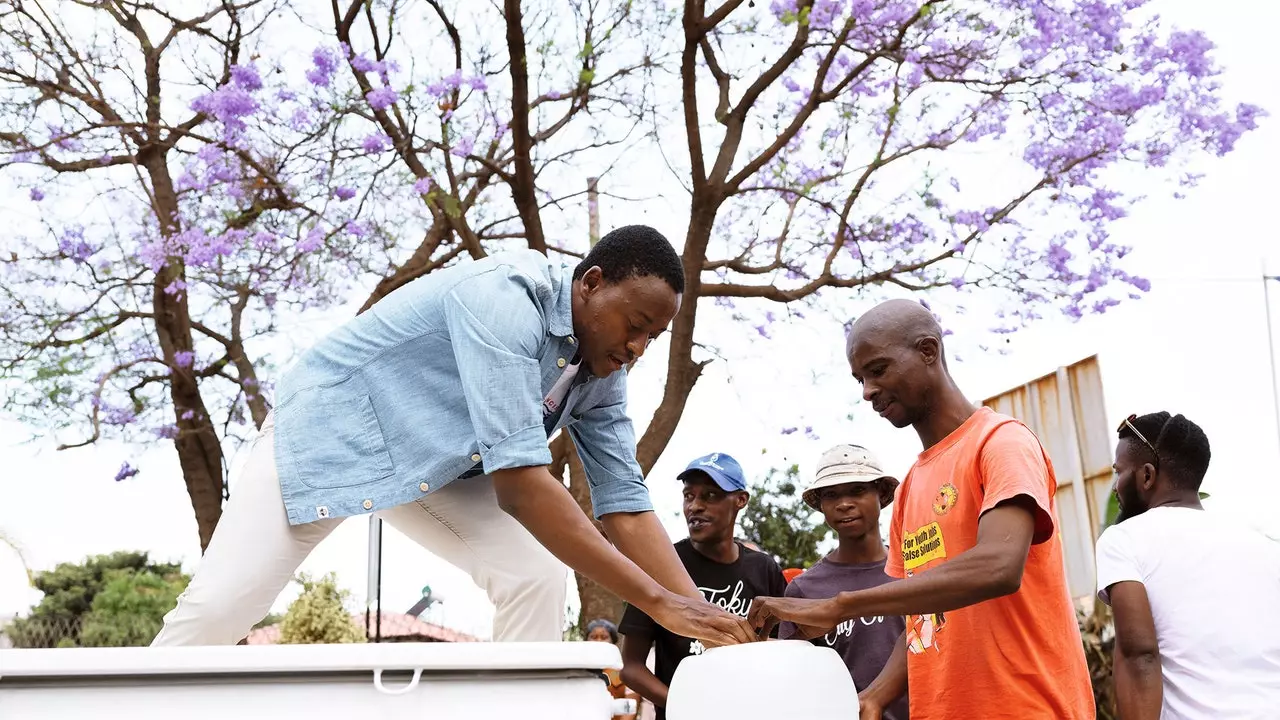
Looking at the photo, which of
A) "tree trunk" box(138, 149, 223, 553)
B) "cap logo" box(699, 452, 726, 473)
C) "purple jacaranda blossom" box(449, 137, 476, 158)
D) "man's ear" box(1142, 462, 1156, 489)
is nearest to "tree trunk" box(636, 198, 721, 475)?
"purple jacaranda blossom" box(449, 137, 476, 158)

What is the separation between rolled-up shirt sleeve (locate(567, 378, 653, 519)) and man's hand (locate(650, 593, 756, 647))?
0.80 meters

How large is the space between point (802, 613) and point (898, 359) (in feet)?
2.23

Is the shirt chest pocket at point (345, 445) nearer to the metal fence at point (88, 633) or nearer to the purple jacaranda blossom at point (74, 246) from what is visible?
the purple jacaranda blossom at point (74, 246)

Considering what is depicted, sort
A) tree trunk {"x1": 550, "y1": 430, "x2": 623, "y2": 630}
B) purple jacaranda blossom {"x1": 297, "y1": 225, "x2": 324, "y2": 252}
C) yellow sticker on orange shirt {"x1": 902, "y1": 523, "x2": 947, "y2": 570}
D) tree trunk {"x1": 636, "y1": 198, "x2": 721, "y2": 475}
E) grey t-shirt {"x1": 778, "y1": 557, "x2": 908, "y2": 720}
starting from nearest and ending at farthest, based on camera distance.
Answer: yellow sticker on orange shirt {"x1": 902, "y1": 523, "x2": 947, "y2": 570} < grey t-shirt {"x1": 778, "y1": 557, "x2": 908, "y2": 720} < tree trunk {"x1": 550, "y1": 430, "x2": 623, "y2": 630} < tree trunk {"x1": 636, "y1": 198, "x2": 721, "y2": 475} < purple jacaranda blossom {"x1": 297, "y1": 225, "x2": 324, "y2": 252}

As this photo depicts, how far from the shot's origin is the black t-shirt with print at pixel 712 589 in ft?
15.7

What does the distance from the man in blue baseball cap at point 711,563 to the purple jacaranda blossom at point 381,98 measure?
5.78 meters

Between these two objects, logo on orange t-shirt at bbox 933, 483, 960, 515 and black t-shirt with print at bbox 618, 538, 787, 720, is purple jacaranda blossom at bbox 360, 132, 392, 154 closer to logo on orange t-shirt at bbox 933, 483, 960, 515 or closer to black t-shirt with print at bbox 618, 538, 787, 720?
black t-shirt with print at bbox 618, 538, 787, 720

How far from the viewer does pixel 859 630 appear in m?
4.50

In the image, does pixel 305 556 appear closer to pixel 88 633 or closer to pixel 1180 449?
pixel 1180 449

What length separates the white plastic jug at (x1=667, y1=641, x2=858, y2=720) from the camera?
2.41m

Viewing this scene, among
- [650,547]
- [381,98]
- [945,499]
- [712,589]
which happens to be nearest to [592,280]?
[650,547]

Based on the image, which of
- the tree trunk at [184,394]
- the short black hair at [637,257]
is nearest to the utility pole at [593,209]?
the tree trunk at [184,394]

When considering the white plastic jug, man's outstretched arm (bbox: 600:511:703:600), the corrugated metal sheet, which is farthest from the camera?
the corrugated metal sheet

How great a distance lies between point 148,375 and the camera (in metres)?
12.0
